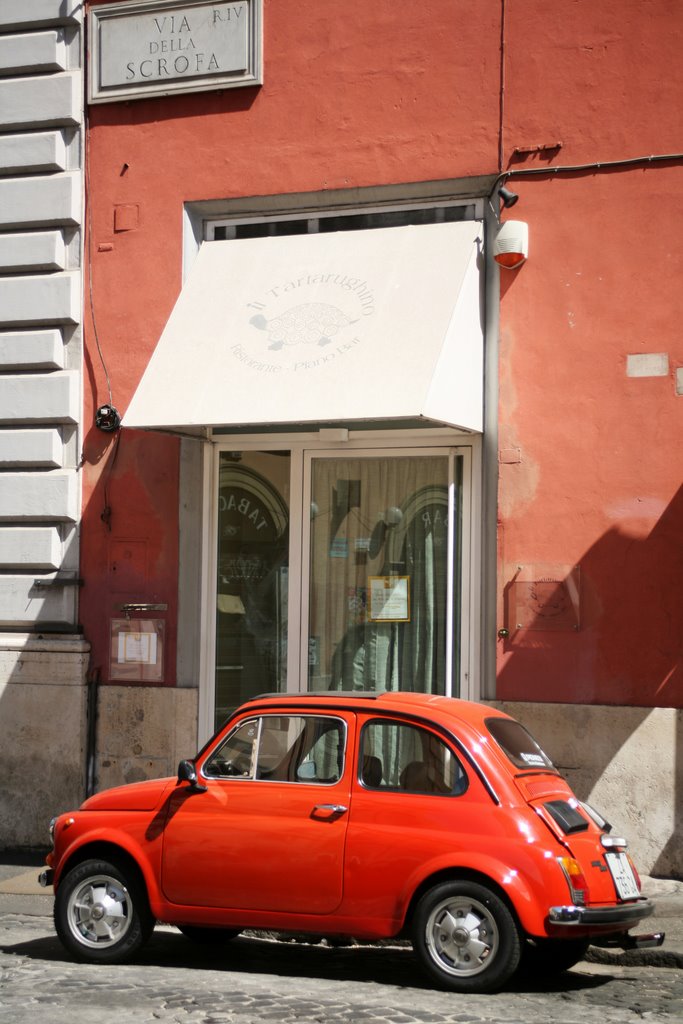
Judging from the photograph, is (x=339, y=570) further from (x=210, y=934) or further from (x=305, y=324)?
(x=210, y=934)

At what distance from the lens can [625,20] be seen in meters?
10.8

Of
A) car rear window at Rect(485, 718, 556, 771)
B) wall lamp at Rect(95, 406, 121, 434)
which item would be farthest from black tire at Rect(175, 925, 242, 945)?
wall lamp at Rect(95, 406, 121, 434)

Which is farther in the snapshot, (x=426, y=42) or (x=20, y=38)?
(x=20, y=38)

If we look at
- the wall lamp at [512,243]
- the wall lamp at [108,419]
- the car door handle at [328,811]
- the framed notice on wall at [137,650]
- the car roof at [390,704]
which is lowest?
the car door handle at [328,811]

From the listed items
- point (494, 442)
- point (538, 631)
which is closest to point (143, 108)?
point (494, 442)

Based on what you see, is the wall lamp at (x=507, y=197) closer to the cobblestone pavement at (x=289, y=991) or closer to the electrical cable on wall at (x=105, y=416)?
the electrical cable on wall at (x=105, y=416)

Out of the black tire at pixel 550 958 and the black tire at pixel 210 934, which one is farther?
the black tire at pixel 210 934

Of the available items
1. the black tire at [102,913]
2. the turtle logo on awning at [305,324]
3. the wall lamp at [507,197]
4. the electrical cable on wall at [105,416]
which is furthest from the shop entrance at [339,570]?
the black tire at [102,913]

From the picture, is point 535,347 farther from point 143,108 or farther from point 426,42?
point 143,108

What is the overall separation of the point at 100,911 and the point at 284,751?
1376 millimetres

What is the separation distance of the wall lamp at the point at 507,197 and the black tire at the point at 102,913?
19.6 feet

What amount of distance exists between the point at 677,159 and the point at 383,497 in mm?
3483

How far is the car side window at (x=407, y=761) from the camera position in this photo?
732 centimetres

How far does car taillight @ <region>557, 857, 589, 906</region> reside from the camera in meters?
6.89
